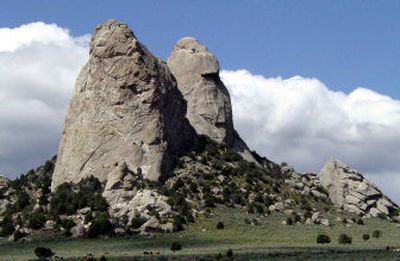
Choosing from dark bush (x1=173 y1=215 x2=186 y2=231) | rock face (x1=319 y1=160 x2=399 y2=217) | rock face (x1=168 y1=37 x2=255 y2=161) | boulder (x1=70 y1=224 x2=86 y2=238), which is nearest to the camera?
boulder (x1=70 y1=224 x2=86 y2=238)

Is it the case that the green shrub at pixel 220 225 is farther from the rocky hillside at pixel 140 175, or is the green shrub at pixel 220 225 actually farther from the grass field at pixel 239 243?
the rocky hillside at pixel 140 175

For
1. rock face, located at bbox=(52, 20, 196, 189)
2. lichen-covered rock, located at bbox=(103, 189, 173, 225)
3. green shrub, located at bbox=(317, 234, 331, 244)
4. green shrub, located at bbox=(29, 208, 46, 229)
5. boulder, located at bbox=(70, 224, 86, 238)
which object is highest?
rock face, located at bbox=(52, 20, 196, 189)

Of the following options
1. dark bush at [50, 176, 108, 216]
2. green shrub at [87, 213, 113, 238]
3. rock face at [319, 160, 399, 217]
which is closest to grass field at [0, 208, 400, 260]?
green shrub at [87, 213, 113, 238]

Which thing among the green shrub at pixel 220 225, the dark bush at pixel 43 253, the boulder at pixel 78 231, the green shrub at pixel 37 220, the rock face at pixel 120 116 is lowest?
the dark bush at pixel 43 253

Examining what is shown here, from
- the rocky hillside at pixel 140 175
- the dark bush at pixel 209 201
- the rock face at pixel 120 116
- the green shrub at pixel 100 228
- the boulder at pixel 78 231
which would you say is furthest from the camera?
the rock face at pixel 120 116

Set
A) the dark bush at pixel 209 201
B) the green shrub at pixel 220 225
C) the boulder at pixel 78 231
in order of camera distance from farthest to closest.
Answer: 1. the dark bush at pixel 209 201
2. the green shrub at pixel 220 225
3. the boulder at pixel 78 231

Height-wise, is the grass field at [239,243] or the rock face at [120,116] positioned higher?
the rock face at [120,116]

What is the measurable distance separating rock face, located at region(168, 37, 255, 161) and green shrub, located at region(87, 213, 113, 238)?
51773mm

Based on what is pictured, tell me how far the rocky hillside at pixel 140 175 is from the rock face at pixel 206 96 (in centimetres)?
394

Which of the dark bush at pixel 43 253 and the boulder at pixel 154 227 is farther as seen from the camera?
the boulder at pixel 154 227

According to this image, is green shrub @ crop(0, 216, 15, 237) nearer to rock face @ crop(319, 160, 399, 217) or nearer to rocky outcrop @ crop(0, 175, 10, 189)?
rocky outcrop @ crop(0, 175, 10, 189)

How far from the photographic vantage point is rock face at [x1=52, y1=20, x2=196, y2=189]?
444ft

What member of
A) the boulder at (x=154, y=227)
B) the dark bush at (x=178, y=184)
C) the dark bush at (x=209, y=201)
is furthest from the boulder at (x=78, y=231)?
the dark bush at (x=209, y=201)

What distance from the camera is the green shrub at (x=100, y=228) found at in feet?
366
